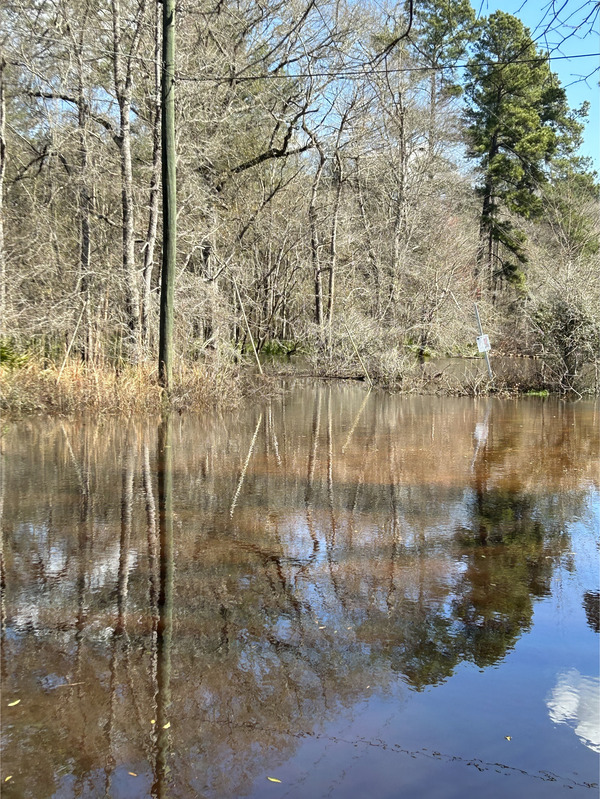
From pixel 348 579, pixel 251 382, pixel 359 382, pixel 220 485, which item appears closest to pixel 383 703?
pixel 348 579

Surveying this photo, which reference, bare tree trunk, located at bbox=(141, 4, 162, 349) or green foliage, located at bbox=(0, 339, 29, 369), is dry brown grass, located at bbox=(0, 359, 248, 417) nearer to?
green foliage, located at bbox=(0, 339, 29, 369)

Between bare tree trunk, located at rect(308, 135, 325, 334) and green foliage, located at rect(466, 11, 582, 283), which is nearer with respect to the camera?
bare tree trunk, located at rect(308, 135, 325, 334)

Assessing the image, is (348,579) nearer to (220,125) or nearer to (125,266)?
(125,266)

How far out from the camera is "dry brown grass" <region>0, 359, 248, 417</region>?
13750 mm

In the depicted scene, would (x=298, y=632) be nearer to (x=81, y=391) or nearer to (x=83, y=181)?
(x=81, y=391)

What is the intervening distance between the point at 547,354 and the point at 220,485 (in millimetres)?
14834

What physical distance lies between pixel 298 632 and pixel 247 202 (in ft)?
79.8

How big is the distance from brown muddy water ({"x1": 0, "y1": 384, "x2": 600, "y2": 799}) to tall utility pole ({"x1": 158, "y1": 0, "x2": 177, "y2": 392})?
6.48 m

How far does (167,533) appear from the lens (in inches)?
255

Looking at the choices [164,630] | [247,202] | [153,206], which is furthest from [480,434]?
[247,202]

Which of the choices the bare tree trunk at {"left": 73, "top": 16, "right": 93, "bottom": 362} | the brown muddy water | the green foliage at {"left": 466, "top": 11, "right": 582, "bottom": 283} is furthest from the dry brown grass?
the green foliage at {"left": 466, "top": 11, "right": 582, "bottom": 283}

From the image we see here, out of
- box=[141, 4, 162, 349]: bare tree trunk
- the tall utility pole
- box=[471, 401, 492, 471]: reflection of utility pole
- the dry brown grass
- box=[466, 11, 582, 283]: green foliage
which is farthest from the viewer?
box=[466, 11, 582, 283]: green foliage

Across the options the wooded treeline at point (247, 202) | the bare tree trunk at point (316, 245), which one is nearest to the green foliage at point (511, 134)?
the wooded treeline at point (247, 202)

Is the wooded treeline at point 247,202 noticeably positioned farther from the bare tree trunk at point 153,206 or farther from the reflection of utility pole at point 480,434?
the reflection of utility pole at point 480,434
